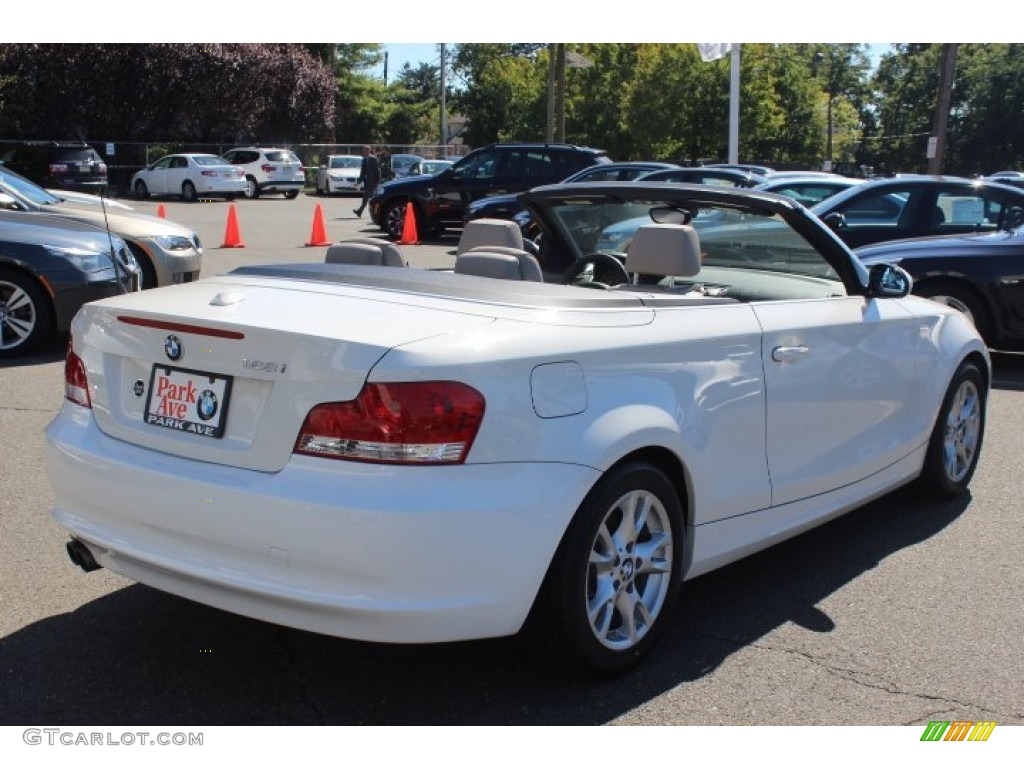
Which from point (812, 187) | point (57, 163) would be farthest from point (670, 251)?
point (57, 163)

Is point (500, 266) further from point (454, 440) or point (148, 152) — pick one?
point (148, 152)

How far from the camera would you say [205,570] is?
331 cm

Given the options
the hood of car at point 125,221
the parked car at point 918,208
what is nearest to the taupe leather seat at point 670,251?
the parked car at point 918,208

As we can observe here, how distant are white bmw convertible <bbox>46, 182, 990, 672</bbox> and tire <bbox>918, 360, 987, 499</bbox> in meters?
1.06

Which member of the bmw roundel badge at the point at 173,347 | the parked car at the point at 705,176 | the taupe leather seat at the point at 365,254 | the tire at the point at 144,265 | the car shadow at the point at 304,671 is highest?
the parked car at the point at 705,176

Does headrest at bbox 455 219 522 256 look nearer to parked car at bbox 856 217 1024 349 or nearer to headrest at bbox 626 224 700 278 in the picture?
headrest at bbox 626 224 700 278

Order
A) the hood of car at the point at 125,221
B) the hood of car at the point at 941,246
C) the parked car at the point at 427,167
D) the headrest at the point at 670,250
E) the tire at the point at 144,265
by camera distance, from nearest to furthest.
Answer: the headrest at the point at 670,250
the hood of car at the point at 941,246
the hood of car at the point at 125,221
the tire at the point at 144,265
the parked car at the point at 427,167

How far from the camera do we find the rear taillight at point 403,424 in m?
3.15

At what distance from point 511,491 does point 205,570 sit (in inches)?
35.3

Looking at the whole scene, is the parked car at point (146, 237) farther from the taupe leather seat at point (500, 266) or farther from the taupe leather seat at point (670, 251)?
the taupe leather seat at point (670, 251)

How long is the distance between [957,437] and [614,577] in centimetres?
285

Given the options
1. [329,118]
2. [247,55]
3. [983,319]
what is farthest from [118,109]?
[983,319]

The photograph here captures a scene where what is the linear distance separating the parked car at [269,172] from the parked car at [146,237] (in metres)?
27.1

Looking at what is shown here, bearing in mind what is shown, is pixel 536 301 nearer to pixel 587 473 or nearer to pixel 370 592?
pixel 587 473
